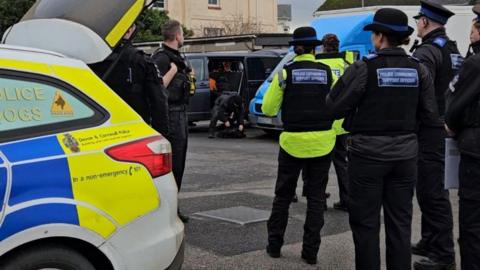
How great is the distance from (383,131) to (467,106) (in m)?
0.57

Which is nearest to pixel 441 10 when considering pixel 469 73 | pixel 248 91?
pixel 469 73

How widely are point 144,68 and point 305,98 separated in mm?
1373

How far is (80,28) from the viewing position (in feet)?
13.4

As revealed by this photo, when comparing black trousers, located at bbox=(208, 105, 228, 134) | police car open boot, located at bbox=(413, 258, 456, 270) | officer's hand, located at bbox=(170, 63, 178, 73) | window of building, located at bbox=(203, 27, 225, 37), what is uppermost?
officer's hand, located at bbox=(170, 63, 178, 73)

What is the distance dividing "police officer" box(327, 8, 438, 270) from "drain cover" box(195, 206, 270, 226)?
90.0 inches

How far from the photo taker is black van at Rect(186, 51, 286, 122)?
14.8m

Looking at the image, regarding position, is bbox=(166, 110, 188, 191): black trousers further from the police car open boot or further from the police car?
the police car open boot

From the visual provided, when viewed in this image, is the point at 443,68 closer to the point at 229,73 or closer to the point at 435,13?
the point at 435,13

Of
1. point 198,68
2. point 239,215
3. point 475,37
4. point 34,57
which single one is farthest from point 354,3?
point 34,57

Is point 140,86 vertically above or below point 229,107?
above

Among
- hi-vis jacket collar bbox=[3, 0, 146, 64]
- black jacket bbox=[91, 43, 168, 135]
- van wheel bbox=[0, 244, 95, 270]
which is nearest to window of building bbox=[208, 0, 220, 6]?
black jacket bbox=[91, 43, 168, 135]

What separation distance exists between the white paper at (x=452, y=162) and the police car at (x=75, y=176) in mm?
1980

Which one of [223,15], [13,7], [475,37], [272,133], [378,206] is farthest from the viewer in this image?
[223,15]

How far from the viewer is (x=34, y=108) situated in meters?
3.35
